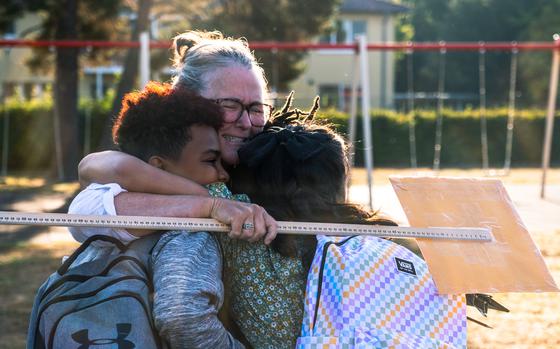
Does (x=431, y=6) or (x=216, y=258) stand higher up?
(x=431, y=6)

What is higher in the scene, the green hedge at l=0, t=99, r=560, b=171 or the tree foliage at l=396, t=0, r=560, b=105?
the tree foliage at l=396, t=0, r=560, b=105

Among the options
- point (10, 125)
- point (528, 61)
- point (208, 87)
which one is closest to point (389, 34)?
point (528, 61)

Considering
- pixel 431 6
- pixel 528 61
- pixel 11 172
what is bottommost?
pixel 11 172

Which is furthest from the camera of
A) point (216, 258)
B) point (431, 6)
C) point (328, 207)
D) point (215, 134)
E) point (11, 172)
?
point (431, 6)

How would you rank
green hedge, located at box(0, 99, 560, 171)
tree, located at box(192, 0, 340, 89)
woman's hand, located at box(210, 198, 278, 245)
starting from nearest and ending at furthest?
woman's hand, located at box(210, 198, 278, 245)
tree, located at box(192, 0, 340, 89)
green hedge, located at box(0, 99, 560, 171)

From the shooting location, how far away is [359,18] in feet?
117

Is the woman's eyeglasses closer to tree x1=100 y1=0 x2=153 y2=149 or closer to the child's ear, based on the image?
the child's ear

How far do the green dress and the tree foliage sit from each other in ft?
130

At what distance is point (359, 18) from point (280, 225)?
3465cm

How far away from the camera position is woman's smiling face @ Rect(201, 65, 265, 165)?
102 inches

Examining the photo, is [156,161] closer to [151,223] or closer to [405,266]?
[151,223]

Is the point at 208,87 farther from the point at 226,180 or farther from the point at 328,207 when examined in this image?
the point at 328,207

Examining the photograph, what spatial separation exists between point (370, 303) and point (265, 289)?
0.83ft

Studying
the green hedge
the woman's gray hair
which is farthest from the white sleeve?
the green hedge
